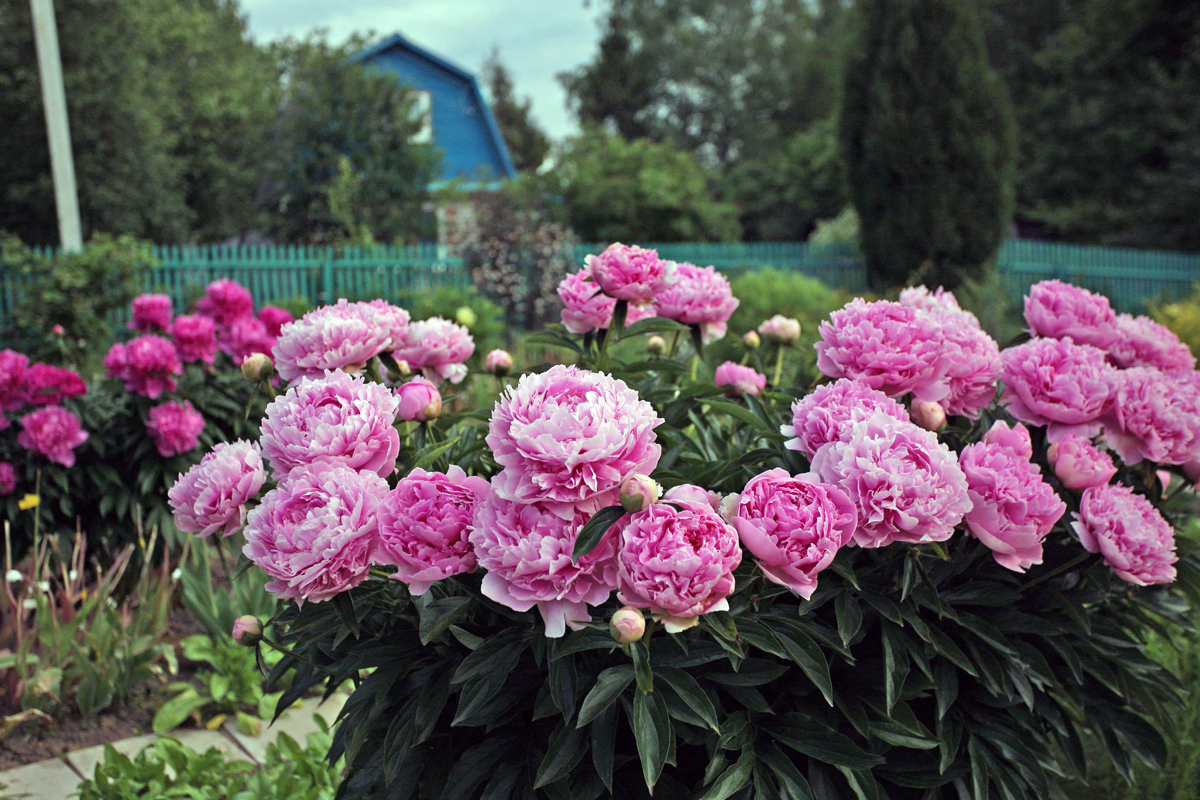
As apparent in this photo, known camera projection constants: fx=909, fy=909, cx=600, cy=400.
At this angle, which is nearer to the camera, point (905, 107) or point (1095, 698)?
point (1095, 698)

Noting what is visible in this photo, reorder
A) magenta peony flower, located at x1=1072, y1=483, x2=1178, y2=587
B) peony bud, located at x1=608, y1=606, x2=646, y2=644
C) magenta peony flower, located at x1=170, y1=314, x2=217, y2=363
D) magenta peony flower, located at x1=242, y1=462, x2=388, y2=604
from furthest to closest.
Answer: magenta peony flower, located at x1=170, y1=314, x2=217, y2=363 < magenta peony flower, located at x1=1072, y1=483, x2=1178, y2=587 < magenta peony flower, located at x1=242, y1=462, x2=388, y2=604 < peony bud, located at x1=608, y1=606, x2=646, y2=644

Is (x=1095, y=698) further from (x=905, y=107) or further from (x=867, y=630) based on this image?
(x=905, y=107)

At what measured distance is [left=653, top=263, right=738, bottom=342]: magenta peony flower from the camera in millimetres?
1614

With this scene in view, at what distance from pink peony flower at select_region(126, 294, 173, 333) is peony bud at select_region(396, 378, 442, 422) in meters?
2.31

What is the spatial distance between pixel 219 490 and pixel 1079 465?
4.06 feet

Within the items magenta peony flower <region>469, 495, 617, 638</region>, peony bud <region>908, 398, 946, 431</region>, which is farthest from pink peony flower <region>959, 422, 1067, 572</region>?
magenta peony flower <region>469, 495, 617, 638</region>

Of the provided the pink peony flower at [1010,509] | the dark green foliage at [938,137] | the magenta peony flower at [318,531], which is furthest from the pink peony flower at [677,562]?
the dark green foliage at [938,137]

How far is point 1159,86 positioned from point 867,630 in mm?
18617

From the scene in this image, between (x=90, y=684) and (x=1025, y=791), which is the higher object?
(x=1025, y=791)

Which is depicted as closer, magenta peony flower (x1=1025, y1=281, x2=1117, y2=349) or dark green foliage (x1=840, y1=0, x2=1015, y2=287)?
magenta peony flower (x1=1025, y1=281, x2=1117, y2=349)

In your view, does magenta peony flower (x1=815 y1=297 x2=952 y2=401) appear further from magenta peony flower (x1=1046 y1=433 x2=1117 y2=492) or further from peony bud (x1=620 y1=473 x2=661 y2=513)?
peony bud (x1=620 y1=473 x2=661 y2=513)

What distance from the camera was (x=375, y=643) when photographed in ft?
4.11

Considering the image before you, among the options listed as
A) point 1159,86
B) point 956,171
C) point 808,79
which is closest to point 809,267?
point 956,171

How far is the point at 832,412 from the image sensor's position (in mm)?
1198
